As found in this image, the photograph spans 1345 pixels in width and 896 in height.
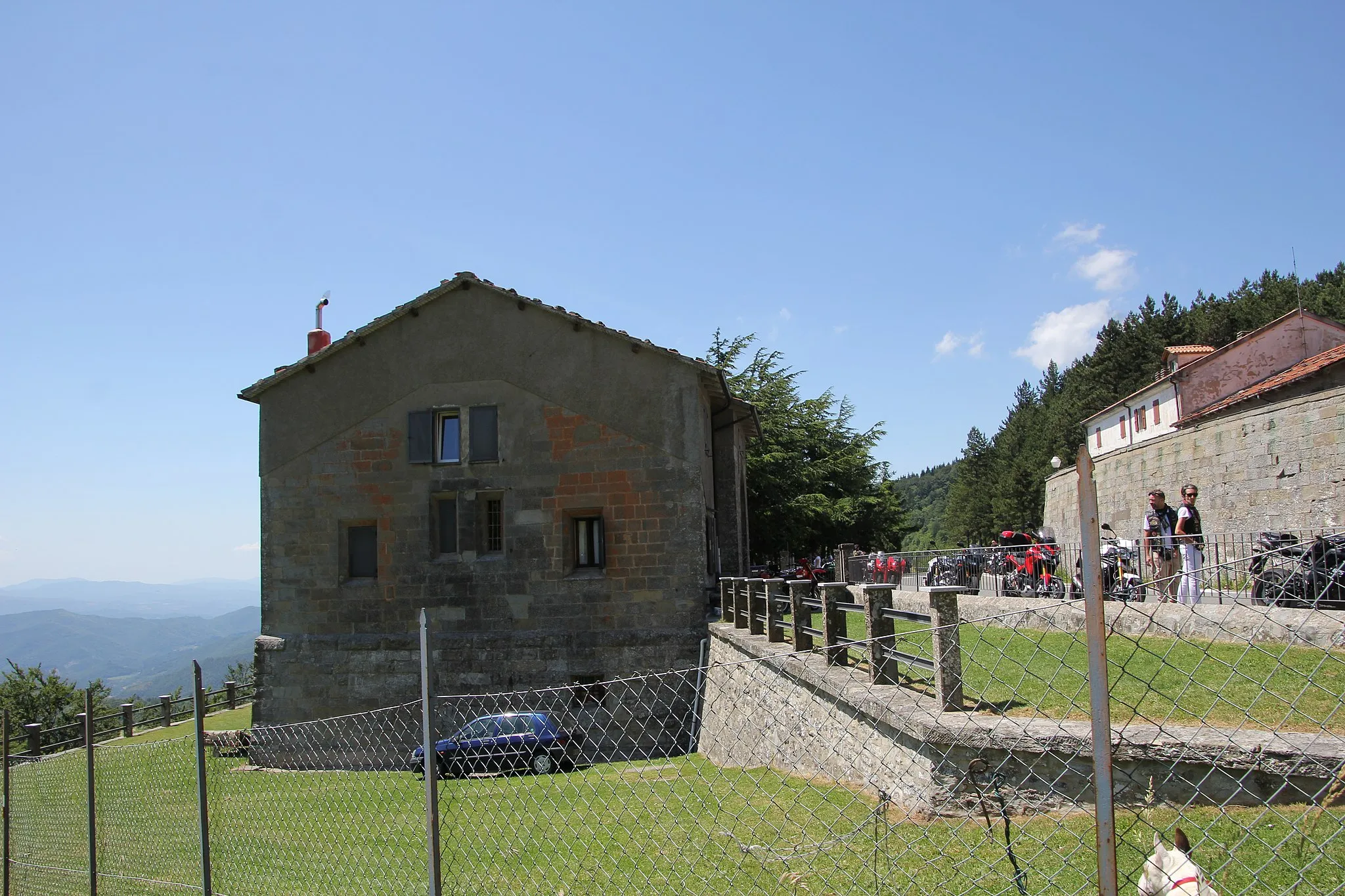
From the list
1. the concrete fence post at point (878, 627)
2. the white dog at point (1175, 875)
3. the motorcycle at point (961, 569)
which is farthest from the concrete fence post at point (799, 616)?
the motorcycle at point (961, 569)

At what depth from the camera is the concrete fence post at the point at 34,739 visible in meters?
18.5

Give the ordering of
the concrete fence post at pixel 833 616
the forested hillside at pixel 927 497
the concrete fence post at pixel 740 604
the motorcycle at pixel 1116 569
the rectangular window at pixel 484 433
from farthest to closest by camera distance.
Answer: the forested hillside at pixel 927 497 < the rectangular window at pixel 484 433 < the concrete fence post at pixel 740 604 < the motorcycle at pixel 1116 569 < the concrete fence post at pixel 833 616

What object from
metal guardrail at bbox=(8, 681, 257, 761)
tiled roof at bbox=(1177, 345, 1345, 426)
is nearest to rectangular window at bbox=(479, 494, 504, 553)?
metal guardrail at bbox=(8, 681, 257, 761)

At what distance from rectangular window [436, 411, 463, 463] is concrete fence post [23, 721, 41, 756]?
31.6ft

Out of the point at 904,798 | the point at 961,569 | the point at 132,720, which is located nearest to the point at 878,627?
the point at 904,798

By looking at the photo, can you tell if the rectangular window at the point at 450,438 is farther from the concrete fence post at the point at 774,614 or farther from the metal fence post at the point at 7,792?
the metal fence post at the point at 7,792

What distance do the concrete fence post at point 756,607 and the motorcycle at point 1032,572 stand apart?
3991mm

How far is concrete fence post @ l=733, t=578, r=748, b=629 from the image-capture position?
14.7 metres

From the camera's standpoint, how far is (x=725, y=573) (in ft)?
72.4

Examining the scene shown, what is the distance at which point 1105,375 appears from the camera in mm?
64375

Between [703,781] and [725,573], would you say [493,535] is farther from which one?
[703,781]

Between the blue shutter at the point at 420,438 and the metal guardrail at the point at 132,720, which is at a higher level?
the blue shutter at the point at 420,438

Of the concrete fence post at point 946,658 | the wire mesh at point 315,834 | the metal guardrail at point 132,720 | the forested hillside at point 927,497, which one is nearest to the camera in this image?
the concrete fence post at point 946,658

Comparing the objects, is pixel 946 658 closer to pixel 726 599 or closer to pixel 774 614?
pixel 774 614
